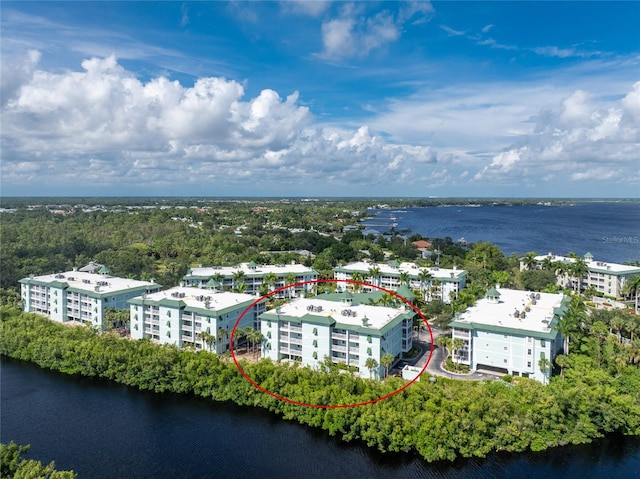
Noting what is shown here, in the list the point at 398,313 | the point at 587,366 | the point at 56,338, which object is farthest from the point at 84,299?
the point at 587,366

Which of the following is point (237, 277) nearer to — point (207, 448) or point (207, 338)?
point (207, 338)

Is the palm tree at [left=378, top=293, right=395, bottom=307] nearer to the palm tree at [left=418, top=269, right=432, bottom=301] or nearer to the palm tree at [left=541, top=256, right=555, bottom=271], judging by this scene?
the palm tree at [left=418, top=269, right=432, bottom=301]

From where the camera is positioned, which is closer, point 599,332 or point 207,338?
point 207,338

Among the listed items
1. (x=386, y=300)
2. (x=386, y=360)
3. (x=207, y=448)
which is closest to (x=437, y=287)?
(x=386, y=300)

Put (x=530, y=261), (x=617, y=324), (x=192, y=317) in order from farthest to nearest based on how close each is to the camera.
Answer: (x=530, y=261) < (x=192, y=317) < (x=617, y=324)

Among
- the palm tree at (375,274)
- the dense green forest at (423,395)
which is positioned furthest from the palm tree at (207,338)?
the palm tree at (375,274)
